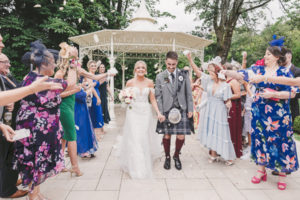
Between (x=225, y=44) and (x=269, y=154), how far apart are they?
1178cm

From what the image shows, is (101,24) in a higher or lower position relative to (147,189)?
higher

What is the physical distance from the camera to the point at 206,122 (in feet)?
13.6

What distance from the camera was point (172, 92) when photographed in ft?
12.4

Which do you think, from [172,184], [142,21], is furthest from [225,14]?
[172,184]

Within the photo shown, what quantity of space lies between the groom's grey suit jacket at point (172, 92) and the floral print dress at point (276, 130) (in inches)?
41.7

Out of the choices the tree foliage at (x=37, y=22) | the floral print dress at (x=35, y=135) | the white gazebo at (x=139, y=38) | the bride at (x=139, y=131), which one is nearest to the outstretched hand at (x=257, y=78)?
the bride at (x=139, y=131)

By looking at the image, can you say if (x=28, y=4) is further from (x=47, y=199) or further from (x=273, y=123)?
(x=273, y=123)

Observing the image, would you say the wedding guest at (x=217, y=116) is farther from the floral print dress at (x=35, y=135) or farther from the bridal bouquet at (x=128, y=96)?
the floral print dress at (x=35, y=135)

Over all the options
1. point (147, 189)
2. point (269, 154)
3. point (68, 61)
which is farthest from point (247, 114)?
point (68, 61)

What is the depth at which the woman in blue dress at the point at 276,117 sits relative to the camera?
3.01 metres

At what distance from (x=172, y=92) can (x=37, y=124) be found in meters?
2.23

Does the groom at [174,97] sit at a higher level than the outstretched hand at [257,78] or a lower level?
lower

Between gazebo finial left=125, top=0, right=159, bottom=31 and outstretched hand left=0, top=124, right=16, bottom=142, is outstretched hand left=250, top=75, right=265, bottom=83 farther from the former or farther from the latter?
Result: gazebo finial left=125, top=0, right=159, bottom=31

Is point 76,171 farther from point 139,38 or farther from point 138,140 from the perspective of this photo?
point 139,38
